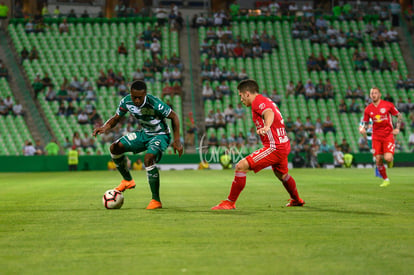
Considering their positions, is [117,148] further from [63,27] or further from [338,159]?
[63,27]

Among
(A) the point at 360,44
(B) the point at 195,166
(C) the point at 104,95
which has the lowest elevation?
(B) the point at 195,166

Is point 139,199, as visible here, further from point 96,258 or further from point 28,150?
point 28,150

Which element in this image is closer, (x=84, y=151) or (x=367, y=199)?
(x=367, y=199)

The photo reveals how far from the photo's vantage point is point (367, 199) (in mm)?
11867

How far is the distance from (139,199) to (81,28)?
1328 inches

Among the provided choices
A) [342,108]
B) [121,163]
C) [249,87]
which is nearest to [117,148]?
[121,163]

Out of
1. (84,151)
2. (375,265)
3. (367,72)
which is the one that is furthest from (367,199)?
(367,72)

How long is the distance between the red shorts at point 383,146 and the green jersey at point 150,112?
828cm

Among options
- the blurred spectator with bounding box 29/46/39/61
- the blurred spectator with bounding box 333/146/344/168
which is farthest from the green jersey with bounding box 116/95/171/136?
the blurred spectator with bounding box 29/46/39/61

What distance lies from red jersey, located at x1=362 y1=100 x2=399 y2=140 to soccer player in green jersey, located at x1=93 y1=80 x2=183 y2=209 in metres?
8.25

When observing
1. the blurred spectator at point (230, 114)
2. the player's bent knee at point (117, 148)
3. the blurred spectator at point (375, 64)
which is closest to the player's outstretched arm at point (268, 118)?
the player's bent knee at point (117, 148)

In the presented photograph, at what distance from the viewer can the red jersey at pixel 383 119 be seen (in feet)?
55.4

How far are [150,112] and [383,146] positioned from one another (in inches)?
347

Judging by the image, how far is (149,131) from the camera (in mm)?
10711
